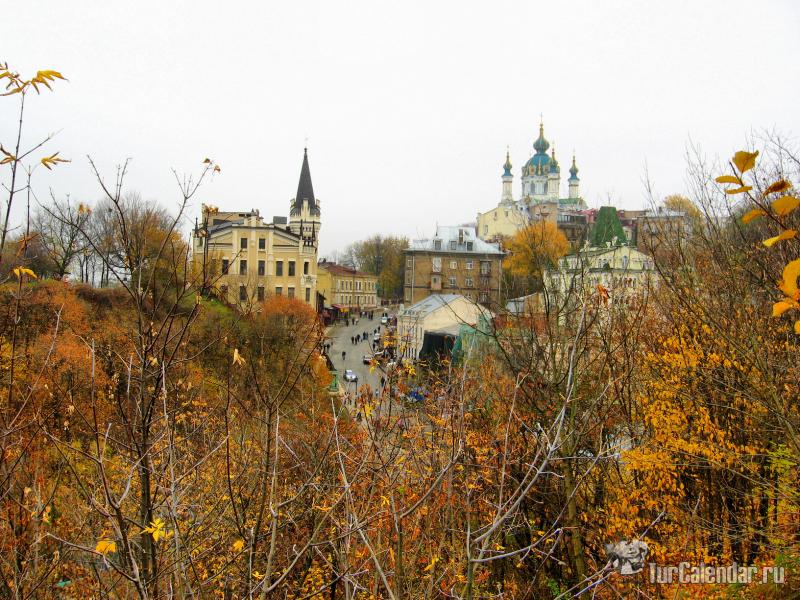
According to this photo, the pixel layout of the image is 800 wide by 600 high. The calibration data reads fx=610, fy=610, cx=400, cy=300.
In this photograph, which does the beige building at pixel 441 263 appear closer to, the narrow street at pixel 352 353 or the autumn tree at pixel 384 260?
the narrow street at pixel 352 353

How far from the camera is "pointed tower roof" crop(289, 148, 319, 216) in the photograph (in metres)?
56.7

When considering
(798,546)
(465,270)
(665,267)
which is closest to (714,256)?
(665,267)

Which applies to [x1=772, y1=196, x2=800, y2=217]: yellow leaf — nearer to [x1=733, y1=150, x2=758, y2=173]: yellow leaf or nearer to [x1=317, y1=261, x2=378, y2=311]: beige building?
[x1=733, y1=150, x2=758, y2=173]: yellow leaf

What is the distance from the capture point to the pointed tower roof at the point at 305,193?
5672cm

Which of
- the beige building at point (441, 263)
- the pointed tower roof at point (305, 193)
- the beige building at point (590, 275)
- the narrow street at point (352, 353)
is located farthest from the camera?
the beige building at point (441, 263)

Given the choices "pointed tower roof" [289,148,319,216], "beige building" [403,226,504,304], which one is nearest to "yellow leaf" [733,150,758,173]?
"pointed tower roof" [289,148,319,216]

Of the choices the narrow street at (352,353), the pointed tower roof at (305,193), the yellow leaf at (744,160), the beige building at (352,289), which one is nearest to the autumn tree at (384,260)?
the beige building at (352,289)

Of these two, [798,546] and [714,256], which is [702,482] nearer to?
[798,546]

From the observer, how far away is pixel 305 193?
56969 mm

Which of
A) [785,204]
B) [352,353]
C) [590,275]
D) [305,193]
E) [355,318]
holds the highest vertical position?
[305,193]

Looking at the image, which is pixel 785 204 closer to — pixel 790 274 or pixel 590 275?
pixel 790 274

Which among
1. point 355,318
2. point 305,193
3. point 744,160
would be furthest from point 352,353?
point 744,160

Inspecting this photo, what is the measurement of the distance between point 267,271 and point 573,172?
89.2 metres

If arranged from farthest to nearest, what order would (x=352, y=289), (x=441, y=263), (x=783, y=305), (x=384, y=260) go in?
1. (x=384, y=260)
2. (x=352, y=289)
3. (x=441, y=263)
4. (x=783, y=305)
